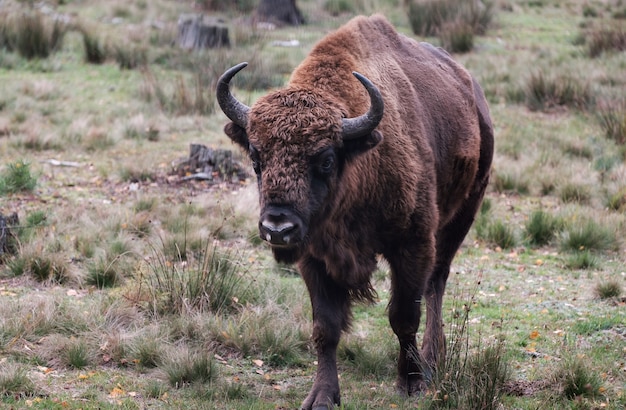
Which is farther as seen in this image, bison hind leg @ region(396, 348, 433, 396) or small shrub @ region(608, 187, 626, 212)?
small shrub @ region(608, 187, 626, 212)

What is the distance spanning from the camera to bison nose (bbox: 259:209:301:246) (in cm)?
450

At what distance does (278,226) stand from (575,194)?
22.1 ft

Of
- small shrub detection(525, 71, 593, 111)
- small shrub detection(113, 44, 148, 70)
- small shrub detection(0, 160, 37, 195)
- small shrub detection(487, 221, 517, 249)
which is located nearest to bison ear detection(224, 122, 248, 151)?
small shrub detection(487, 221, 517, 249)

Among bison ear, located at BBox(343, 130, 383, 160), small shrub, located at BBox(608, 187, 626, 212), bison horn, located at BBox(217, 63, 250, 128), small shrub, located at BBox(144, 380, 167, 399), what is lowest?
small shrub, located at BBox(608, 187, 626, 212)

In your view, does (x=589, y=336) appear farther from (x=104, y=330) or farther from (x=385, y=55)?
(x=104, y=330)

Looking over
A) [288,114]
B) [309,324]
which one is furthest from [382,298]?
[288,114]

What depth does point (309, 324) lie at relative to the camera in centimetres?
655

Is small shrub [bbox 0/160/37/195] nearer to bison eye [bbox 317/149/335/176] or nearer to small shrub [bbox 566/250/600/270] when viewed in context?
bison eye [bbox 317/149/335/176]

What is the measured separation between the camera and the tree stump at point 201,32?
1698cm

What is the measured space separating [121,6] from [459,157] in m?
18.4

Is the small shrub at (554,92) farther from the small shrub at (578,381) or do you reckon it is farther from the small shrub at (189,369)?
the small shrub at (189,369)

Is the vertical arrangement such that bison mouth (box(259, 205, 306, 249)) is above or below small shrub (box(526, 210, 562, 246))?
above

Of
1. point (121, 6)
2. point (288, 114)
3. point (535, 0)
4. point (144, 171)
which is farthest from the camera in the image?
point (535, 0)

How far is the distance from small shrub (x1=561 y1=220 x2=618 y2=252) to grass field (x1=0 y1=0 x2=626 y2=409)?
0.07ft
